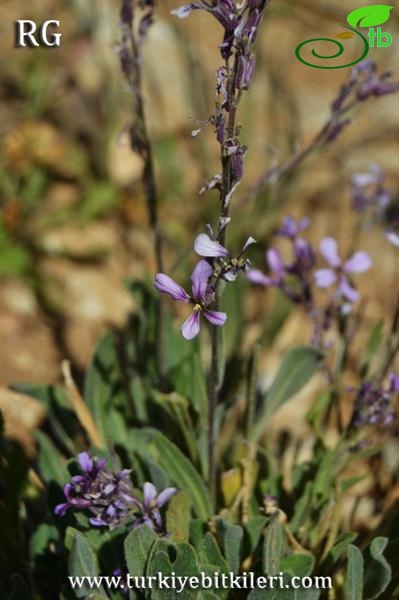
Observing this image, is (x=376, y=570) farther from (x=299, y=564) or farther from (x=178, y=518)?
(x=178, y=518)

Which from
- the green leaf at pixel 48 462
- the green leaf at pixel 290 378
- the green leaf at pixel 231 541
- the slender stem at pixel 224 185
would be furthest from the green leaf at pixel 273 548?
the green leaf at pixel 48 462

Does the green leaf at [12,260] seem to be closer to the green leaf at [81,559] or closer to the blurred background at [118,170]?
the blurred background at [118,170]

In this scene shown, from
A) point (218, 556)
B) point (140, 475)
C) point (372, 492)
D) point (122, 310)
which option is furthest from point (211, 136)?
point (218, 556)

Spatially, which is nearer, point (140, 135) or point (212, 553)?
point (212, 553)

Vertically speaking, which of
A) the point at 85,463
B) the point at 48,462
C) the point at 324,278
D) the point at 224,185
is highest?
the point at 324,278

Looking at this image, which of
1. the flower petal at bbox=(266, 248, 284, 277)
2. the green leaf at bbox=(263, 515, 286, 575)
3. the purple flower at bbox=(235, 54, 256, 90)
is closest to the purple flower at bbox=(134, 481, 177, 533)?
the green leaf at bbox=(263, 515, 286, 575)

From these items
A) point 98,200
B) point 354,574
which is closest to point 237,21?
point 354,574

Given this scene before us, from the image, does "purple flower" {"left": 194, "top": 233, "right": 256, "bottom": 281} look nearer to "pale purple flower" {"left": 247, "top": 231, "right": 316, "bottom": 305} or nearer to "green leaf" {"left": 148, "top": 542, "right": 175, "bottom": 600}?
"green leaf" {"left": 148, "top": 542, "right": 175, "bottom": 600}
